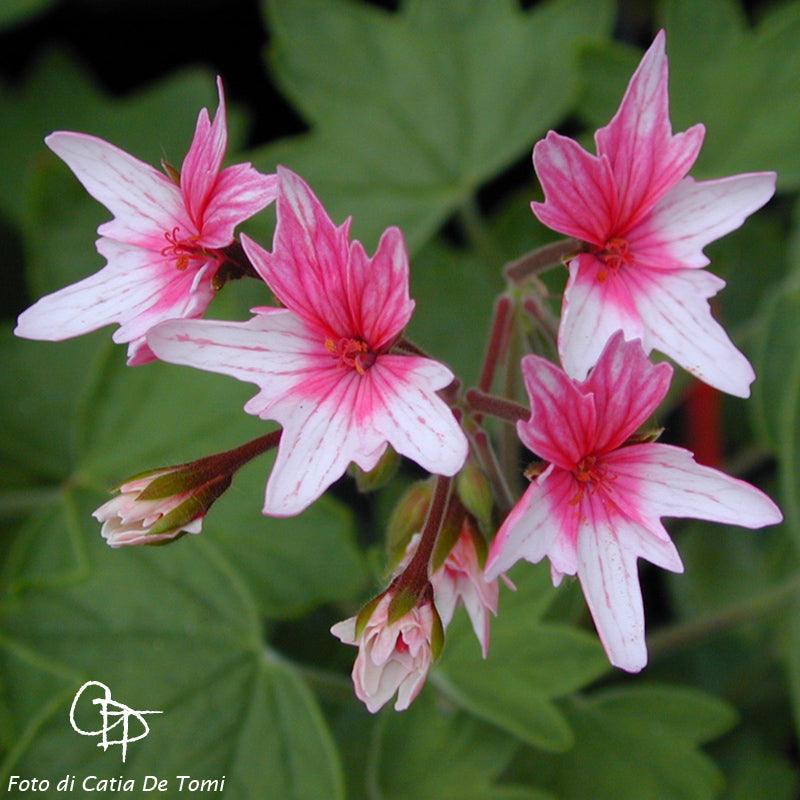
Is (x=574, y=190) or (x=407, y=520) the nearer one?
(x=574, y=190)

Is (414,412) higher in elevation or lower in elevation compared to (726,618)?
higher

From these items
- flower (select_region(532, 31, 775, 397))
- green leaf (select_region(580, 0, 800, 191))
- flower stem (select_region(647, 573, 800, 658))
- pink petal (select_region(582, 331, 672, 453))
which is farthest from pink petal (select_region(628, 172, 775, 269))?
flower stem (select_region(647, 573, 800, 658))

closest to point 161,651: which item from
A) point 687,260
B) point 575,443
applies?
point 575,443

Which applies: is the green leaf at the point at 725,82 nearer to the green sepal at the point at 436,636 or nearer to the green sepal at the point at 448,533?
the green sepal at the point at 448,533

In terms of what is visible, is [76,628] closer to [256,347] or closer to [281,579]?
[281,579]

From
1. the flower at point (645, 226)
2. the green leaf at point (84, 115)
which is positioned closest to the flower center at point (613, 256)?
the flower at point (645, 226)

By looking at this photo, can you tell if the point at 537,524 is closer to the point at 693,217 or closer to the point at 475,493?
the point at 475,493

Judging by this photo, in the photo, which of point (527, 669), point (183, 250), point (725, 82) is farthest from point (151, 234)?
point (725, 82)
